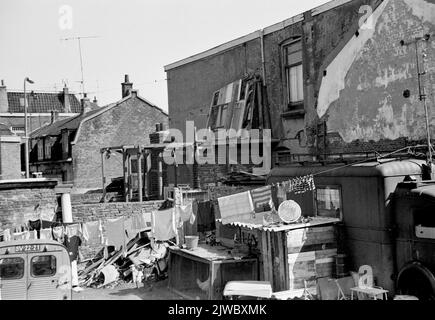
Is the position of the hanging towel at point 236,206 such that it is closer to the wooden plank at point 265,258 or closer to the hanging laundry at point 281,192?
the hanging laundry at point 281,192

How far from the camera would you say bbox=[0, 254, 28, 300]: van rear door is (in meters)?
10.4

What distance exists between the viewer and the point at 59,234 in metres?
15.7

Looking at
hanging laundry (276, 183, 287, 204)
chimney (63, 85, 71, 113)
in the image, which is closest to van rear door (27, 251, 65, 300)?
hanging laundry (276, 183, 287, 204)

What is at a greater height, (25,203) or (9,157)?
(9,157)

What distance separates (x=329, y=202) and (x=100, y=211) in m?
10.5

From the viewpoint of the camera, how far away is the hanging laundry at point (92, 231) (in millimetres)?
16094

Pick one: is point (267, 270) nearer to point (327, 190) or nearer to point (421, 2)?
point (327, 190)

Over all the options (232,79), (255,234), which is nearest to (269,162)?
(232,79)

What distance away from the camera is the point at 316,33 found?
16625 mm

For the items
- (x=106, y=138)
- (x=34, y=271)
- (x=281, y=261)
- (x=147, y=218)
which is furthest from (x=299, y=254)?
(x=106, y=138)

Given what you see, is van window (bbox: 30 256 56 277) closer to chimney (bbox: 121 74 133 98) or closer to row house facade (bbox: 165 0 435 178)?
row house facade (bbox: 165 0 435 178)

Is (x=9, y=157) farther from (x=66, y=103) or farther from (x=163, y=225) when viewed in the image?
(x=66, y=103)
